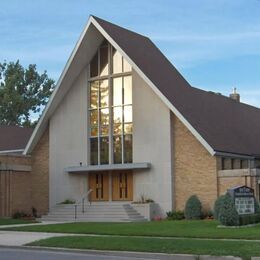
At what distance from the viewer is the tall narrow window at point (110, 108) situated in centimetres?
3497

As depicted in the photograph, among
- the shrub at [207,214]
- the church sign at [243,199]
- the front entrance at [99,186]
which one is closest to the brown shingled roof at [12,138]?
the front entrance at [99,186]

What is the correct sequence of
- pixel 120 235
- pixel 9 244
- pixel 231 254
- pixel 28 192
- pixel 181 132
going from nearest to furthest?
pixel 231 254 → pixel 9 244 → pixel 120 235 → pixel 181 132 → pixel 28 192

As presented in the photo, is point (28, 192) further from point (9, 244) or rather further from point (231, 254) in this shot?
point (231, 254)

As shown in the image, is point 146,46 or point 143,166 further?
point 146,46

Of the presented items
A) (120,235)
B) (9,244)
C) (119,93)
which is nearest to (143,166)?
(119,93)

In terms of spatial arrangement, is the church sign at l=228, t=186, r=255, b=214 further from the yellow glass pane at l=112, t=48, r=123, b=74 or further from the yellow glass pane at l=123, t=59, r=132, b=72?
the yellow glass pane at l=112, t=48, r=123, b=74

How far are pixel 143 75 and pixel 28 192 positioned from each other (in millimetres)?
10753

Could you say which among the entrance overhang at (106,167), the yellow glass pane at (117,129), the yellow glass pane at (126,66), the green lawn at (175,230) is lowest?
the green lawn at (175,230)

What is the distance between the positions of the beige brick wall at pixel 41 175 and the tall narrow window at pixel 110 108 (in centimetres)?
350

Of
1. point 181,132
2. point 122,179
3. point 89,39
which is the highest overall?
point 89,39

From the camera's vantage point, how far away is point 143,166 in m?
33.3

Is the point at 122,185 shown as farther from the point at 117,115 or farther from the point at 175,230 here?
the point at 175,230

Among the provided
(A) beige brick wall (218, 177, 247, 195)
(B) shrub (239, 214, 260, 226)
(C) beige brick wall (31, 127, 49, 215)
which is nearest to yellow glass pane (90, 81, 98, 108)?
(C) beige brick wall (31, 127, 49, 215)

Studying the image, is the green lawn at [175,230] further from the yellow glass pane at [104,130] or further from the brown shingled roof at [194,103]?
the yellow glass pane at [104,130]
